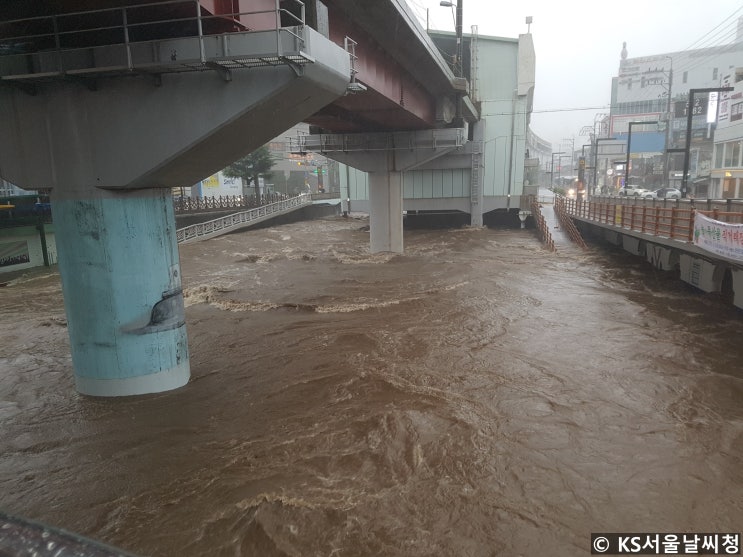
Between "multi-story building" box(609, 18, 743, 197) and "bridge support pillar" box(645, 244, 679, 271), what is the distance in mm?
31665

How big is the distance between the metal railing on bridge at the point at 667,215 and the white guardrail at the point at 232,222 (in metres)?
23.1

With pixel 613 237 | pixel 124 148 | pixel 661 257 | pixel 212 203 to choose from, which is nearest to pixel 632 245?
pixel 613 237

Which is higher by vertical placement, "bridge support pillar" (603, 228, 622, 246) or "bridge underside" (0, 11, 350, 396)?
"bridge underside" (0, 11, 350, 396)

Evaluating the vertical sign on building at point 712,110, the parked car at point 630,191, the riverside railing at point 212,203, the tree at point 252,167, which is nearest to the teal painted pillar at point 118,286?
the riverside railing at point 212,203

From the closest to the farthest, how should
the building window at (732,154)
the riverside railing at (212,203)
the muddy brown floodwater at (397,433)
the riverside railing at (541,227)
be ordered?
the muddy brown floodwater at (397,433) < the riverside railing at (541,227) < the riverside railing at (212,203) < the building window at (732,154)

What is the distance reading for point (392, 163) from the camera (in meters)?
28.1

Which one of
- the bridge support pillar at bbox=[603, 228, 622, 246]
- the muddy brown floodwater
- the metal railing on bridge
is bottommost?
the muddy brown floodwater

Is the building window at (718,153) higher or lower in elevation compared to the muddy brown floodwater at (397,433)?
higher

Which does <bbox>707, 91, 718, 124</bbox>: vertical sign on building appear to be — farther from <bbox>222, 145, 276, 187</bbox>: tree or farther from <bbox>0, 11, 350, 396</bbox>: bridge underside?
<bbox>0, 11, 350, 396</bbox>: bridge underside

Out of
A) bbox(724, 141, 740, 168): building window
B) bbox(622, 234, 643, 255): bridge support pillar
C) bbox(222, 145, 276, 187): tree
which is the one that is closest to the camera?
bbox(622, 234, 643, 255): bridge support pillar

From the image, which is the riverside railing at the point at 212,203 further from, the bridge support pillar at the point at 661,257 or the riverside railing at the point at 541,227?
the bridge support pillar at the point at 661,257

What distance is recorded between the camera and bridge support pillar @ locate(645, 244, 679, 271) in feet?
64.8

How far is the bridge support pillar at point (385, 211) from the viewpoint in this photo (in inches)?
1131

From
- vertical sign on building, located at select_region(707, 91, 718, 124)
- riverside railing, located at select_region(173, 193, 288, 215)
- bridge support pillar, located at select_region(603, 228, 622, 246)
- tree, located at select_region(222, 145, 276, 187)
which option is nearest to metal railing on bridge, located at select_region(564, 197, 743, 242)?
bridge support pillar, located at select_region(603, 228, 622, 246)
